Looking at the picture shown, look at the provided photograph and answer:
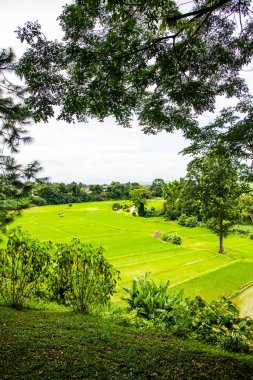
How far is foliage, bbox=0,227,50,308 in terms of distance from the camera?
22.3 feet

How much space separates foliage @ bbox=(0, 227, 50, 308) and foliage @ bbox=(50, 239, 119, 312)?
46cm

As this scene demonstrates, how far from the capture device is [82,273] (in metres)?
6.95

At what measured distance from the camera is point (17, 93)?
6766 mm

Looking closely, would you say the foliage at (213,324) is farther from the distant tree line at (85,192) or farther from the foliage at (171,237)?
the distant tree line at (85,192)

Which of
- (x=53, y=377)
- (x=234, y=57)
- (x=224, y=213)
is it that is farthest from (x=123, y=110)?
(x=224, y=213)

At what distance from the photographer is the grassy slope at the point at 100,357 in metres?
3.34

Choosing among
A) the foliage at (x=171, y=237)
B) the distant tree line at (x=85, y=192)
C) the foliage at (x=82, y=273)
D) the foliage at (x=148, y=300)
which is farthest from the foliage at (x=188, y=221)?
the foliage at (x=82, y=273)

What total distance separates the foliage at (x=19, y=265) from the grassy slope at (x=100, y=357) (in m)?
1.93

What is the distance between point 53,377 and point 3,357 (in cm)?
85

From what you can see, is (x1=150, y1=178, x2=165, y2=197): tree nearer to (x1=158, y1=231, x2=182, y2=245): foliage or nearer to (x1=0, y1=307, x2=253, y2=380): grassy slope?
(x1=158, y1=231, x2=182, y2=245): foliage

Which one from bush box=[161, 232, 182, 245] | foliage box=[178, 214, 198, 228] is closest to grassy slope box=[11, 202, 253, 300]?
bush box=[161, 232, 182, 245]

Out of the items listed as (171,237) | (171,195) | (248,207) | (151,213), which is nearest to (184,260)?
(171,237)

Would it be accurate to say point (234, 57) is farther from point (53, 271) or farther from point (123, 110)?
point (53, 271)

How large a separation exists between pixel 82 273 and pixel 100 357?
3257mm
